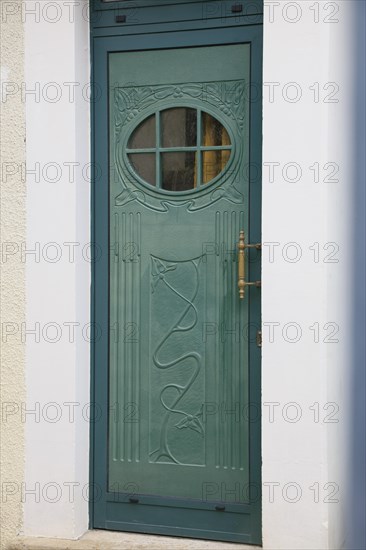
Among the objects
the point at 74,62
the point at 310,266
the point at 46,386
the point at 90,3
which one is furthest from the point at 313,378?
the point at 90,3

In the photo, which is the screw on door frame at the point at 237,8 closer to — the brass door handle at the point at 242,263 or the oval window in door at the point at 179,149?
the oval window in door at the point at 179,149

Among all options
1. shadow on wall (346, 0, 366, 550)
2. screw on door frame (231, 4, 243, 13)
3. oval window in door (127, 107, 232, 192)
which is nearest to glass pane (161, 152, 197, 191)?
oval window in door (127, 107, 232, 192)

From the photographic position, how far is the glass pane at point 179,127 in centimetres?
386

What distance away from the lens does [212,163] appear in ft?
12.6

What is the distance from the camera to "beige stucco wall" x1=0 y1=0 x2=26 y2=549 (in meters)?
3.87

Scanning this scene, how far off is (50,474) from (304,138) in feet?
7.25

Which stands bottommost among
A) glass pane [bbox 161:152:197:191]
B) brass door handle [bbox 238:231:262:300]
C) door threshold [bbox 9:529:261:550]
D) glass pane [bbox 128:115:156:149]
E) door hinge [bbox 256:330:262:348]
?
door threshold [bbox 9:529:261:550]

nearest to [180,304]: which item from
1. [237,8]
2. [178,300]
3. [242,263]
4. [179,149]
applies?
[178,300]

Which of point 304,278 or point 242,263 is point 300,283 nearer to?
point 304,278

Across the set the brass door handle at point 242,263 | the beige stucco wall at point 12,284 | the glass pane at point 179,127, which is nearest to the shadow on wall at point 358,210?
the brass door handle at point 242,263

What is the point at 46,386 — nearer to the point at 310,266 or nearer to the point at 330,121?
the point at 310,266

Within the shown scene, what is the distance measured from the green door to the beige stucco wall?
0.45m

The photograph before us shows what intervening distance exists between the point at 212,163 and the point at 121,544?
6.83 ft

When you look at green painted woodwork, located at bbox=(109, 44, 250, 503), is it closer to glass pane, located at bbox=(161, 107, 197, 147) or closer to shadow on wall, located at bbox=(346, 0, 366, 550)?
glass pane, located at bbox=(161, 107, 197, 147)
